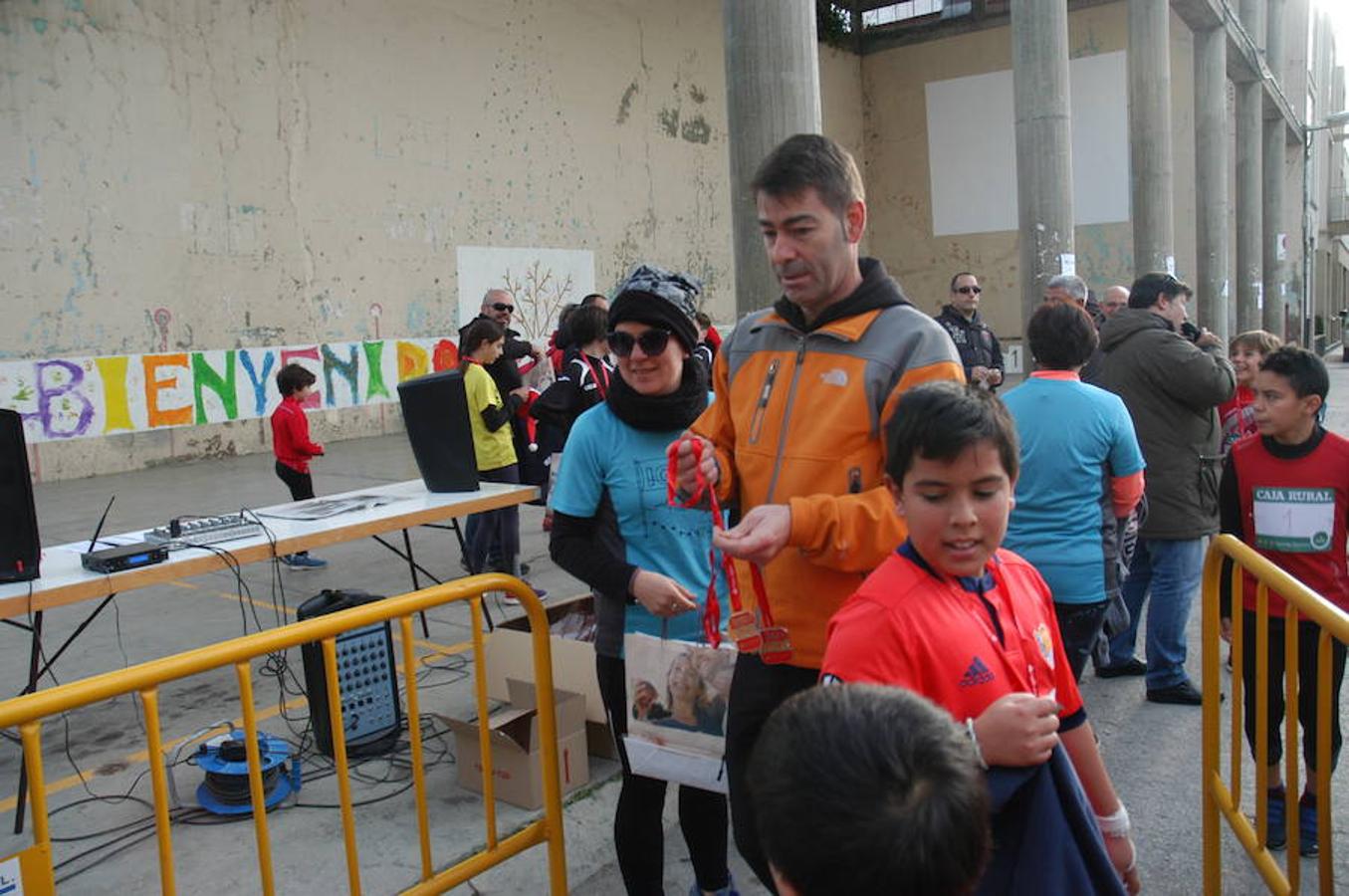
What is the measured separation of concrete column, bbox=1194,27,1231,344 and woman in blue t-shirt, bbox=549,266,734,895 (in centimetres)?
2248

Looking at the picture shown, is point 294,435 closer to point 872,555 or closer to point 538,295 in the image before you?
point 872,555

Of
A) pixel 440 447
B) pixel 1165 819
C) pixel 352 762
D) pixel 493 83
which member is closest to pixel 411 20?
pixel 493 83

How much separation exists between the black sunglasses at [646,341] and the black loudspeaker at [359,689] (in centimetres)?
202

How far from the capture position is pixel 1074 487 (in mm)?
3838

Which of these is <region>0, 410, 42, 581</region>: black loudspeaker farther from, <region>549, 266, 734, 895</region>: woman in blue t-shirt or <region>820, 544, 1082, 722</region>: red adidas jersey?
<region>820, 544, 1082, 722</region>: red adidas jersey

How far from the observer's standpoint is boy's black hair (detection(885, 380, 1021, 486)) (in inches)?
73.2

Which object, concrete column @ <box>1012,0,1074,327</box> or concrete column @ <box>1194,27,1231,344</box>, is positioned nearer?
concrete column @ <box>1012,0,1074,327</box>

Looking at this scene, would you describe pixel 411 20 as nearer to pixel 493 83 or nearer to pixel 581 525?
pixel 493 83

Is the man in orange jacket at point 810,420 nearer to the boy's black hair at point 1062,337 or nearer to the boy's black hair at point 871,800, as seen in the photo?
the boy's black hair at point 871,800

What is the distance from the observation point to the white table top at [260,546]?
393 centimetres

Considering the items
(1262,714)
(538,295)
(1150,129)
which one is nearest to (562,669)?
(1262,714)

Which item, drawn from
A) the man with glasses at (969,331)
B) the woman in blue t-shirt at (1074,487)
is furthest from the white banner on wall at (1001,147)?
the woman in blue t-shirt at (1074,487)

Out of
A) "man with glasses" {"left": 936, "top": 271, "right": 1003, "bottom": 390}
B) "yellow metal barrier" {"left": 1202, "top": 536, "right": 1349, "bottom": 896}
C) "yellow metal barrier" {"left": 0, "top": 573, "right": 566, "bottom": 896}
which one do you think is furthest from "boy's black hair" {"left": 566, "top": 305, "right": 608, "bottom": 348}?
"yellow metal barrier" {"left": 1202, "top": 536, "right": 1349, "bottom": 896}

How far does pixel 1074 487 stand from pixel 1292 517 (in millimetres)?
680
